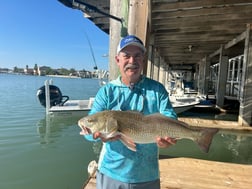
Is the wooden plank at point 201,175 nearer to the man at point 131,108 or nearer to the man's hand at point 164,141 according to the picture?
the man at point 131,108

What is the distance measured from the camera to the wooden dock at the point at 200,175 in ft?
11.7

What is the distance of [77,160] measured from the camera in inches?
253

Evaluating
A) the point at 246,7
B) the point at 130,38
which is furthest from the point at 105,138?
the point at 246,7

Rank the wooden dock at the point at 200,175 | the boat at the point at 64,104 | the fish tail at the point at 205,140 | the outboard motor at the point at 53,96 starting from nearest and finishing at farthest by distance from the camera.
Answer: the fish tail at the point at 205,140 < the wooden dock at the point at 200,175 < the boat at the point at 64,104 < the outboard motor at the point at 53,96

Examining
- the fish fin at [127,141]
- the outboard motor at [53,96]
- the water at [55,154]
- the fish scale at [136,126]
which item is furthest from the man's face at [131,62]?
the outboard motor at [53,96]

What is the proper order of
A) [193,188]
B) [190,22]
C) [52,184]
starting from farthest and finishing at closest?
[190,22] → [52,184] → [193,188]

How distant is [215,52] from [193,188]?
502 inches

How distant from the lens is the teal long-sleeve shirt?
1747 mm

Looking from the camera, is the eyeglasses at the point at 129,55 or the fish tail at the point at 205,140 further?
the eyeglasses at the point at 129,55

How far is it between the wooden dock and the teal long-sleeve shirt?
1.80 metres

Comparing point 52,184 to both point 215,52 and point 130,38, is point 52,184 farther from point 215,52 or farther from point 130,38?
point 215,52

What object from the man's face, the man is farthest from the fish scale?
the man's face

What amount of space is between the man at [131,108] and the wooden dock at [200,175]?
1.78 m

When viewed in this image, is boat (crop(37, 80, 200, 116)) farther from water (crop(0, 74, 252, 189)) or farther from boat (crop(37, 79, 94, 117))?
water (crop(0, 74, 252, 189))
